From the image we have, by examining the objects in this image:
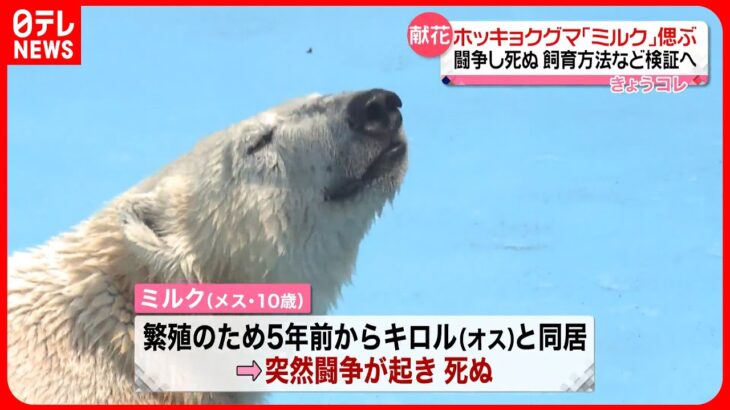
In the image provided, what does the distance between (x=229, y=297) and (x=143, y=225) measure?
0.47 meters

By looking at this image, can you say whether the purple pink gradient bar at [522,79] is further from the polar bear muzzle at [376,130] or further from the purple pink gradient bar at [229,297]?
the purple pink gradient bar at [229,297]

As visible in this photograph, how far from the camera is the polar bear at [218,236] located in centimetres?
499

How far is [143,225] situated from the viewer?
511 centimetres

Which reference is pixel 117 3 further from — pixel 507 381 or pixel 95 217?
pixel 507 381

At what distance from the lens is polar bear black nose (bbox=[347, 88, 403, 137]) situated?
4.96m

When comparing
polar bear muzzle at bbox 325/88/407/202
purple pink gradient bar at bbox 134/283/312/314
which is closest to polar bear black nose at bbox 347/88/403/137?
polar bear muzzle at bbox 325/88/407/202

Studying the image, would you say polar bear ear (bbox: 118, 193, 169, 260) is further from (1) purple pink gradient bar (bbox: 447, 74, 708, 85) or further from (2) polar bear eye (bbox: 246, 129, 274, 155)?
(1) purple pink gradient bar (bbox: 447, 74, 708, 85)

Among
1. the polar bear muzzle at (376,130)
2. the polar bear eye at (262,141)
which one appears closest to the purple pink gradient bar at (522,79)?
the polar bear muzzle at (376,130)

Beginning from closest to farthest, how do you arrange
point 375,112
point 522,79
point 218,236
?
point 375,112 → point 218,236 → point 522,79

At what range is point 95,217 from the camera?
206 inches

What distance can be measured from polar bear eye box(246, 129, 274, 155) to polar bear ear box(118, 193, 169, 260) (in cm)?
48

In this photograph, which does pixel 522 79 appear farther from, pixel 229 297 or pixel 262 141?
pixel 229 297

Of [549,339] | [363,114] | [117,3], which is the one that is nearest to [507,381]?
[549,339]

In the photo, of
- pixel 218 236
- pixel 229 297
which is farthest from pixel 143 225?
pixel 229 297
